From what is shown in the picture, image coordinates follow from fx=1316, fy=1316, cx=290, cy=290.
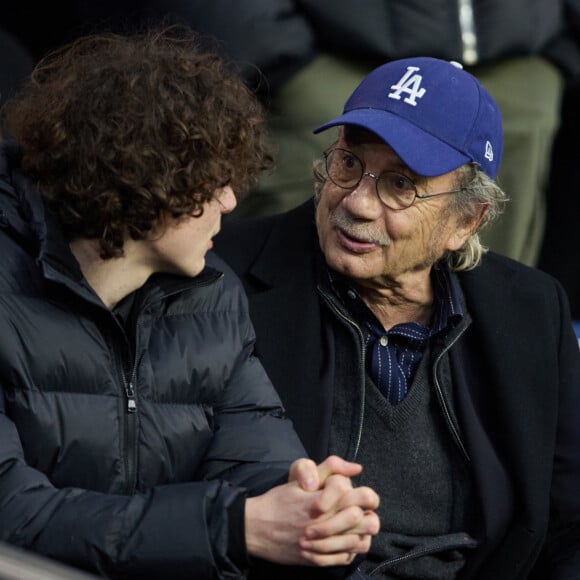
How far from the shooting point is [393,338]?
2895mm

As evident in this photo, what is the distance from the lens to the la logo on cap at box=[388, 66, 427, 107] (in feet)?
9.37

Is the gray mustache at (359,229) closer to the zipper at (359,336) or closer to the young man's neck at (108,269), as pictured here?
the zipper at (359,336)

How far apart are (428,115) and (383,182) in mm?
181

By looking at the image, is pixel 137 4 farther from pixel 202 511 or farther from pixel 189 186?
pixel 202 511

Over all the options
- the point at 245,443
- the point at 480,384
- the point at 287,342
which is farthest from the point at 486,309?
the point at 245,443

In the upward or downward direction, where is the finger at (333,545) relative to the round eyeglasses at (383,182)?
downward

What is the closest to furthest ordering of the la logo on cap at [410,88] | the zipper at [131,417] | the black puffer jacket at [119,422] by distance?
the black puffer jacket at [119,422], the zipper at [131,417], the la logo on cap at [410,88]

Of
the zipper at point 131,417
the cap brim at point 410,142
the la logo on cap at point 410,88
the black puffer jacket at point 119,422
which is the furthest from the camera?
the la logo on cap at point 410,88

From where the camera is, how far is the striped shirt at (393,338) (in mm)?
2850

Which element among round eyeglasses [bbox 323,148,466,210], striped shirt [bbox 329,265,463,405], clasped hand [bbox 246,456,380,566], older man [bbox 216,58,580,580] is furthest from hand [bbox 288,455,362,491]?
round eyeglasses [bbox 323,148,466,210]

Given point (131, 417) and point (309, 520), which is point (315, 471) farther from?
point (131, 417)

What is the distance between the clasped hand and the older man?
22.1 inches

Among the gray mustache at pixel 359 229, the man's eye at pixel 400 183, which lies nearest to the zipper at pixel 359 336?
the gray mustache at pixel 359 229

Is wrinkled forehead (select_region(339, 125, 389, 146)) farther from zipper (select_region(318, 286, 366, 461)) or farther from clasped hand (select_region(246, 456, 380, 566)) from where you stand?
clasped hand (select_region(246, 456, 380, 566))
